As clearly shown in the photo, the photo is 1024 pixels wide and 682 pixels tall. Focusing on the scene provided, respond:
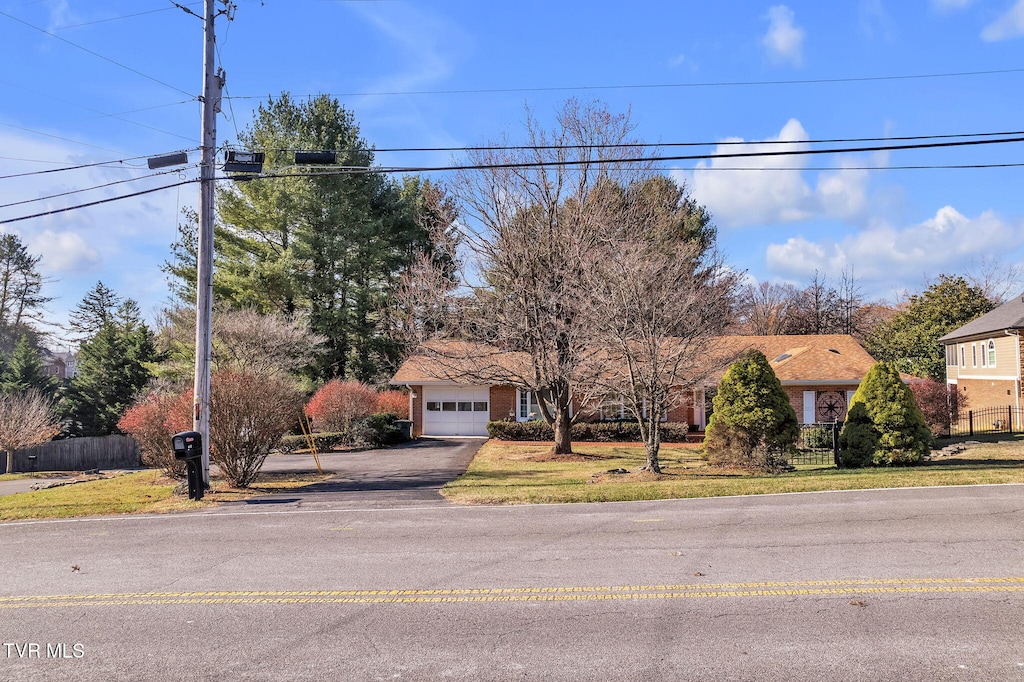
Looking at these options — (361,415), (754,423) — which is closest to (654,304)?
(754,423)

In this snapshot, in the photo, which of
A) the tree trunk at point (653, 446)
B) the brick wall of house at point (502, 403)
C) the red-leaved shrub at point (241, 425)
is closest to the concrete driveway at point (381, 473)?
the red-leaved shrub at point (241, 425)

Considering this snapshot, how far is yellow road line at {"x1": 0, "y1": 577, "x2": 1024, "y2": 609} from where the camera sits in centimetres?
712

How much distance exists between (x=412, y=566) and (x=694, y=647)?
3.78 metres

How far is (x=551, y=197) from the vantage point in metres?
24.1

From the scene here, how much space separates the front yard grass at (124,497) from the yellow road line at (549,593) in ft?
22.0

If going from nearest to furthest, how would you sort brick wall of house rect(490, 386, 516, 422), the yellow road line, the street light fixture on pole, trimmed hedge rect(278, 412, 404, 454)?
the yellow road line < the street light fixture on pole < trimmed hedge rect(278, 412, 404, 454) < brick wall of house rect(490, 386, 516, 422)

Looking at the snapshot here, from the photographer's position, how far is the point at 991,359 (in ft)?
110

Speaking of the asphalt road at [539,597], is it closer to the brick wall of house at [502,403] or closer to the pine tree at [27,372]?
the brick wall of house at [502,403]

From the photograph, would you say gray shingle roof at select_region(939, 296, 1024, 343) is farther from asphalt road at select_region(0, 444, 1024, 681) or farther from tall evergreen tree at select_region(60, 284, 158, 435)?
tall evergreen tree at select_region(60, 284, 158, 435)

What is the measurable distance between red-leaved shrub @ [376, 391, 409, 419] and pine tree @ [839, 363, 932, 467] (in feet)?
77.4

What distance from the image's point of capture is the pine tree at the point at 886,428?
17266 millimetres

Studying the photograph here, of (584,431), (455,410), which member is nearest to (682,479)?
(584,431)
